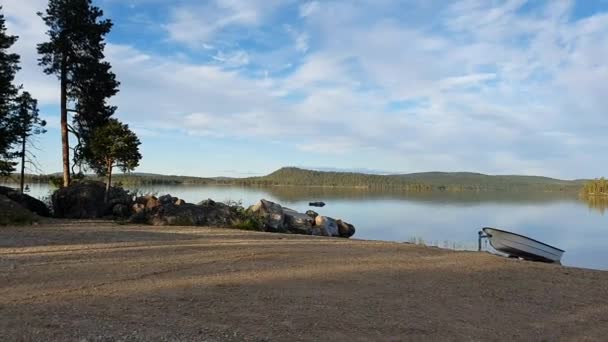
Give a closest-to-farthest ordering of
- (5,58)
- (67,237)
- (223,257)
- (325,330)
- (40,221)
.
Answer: (325,330) < (223,257) < (67,237) < (40,221) < (5,58)

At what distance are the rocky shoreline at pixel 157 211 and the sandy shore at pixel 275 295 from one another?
224 inches

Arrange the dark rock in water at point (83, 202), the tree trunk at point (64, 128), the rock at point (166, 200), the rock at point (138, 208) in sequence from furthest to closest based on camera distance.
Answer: the tree trunk at point (64, 128)
the rock at point (166, 200)
the dark rock in water at point (83, 202)
the rock at point (138, 208)

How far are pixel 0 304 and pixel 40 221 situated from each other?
33.9ft

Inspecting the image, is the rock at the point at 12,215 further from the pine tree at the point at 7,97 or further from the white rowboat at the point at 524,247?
the white rowboat at the point at 524,247

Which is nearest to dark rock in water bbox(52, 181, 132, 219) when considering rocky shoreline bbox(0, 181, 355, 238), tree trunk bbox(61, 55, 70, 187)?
rocky shoreline bbox(0, 181, 355, 238)

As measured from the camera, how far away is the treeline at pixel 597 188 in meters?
105

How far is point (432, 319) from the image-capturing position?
505 cm

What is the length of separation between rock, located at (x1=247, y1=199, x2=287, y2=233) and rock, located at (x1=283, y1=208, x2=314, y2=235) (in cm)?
29

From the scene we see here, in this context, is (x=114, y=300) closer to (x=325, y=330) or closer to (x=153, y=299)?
(x=153, y=299)

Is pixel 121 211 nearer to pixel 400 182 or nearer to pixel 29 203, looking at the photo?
pixel 29 203

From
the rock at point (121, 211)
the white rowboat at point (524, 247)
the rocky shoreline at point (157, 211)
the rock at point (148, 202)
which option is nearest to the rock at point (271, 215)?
the rocky shoreline at point (157, 211)

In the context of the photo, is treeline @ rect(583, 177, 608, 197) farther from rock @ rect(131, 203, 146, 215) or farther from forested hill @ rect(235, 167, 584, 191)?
rock @ rect(131, 203, 146, 215)

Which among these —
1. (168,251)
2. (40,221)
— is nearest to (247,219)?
(40,221)

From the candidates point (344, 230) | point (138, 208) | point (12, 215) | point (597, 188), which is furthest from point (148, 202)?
point (597, 188)
